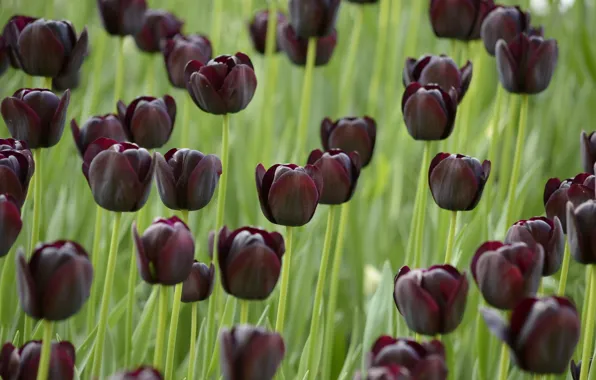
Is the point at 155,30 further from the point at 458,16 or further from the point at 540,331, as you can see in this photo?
the point at 540,331

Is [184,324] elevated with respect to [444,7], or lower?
lower

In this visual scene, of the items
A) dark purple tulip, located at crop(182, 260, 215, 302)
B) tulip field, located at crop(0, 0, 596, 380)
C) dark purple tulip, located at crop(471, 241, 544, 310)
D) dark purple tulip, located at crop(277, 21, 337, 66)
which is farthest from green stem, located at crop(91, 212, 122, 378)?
dark purple tulip, located at crop(277, 21, 337, 66)

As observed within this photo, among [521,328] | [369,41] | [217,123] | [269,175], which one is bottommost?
[521,328]

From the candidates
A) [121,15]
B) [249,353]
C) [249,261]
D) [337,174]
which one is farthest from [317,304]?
[121,15]

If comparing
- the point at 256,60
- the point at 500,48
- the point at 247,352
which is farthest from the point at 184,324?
the point at 256,60

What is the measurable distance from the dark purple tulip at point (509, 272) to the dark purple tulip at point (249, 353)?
0.23 m

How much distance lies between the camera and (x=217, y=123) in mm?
2238

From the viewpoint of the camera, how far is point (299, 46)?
1.72 metres

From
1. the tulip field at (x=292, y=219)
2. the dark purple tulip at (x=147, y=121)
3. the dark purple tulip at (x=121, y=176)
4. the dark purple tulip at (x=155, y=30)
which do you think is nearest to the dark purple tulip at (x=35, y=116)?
the tulip field at (x=292, y=219)

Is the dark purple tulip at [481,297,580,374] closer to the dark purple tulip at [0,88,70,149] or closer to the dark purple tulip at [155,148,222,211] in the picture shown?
the dark purple tulip at [155,148,222,211]

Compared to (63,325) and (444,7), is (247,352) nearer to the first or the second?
(63,325)

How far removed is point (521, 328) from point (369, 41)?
2225 mm

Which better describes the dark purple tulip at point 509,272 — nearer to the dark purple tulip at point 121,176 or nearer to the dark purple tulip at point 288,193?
→ the dark purple tulip at point 288,193

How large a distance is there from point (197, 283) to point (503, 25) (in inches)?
28.1
